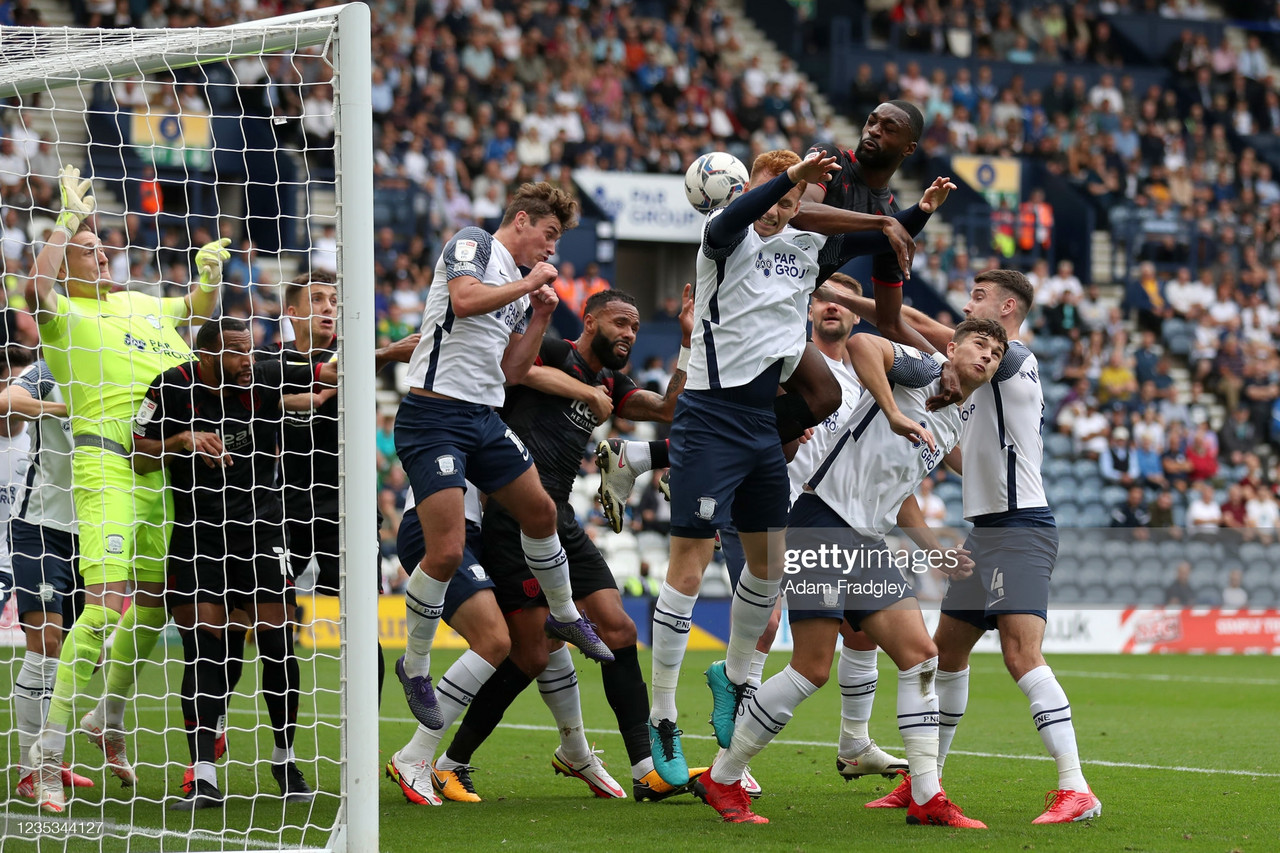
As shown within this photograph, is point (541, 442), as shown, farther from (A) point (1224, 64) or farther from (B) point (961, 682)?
(A) point (1224, 64)

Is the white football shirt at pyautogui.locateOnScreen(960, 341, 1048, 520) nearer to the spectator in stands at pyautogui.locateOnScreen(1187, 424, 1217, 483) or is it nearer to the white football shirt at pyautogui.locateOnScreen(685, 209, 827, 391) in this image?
the white football shirt at pyautogui.locateOnScreen(685, 209, 827, 391)

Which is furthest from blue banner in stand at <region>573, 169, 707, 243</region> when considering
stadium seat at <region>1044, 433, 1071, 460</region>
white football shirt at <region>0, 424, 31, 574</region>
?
white football shirt at <region>0, 424, 31, 574</region>

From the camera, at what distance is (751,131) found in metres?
26.3

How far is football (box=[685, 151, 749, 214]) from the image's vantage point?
21.7 feet

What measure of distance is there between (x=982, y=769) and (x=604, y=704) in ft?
14.7

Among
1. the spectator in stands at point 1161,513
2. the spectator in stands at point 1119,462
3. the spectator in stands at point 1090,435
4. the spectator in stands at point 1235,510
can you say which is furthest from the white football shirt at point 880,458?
the spectator in stands at point 1090,435

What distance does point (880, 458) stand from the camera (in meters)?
6.83

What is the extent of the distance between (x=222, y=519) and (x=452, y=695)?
146 centimetres

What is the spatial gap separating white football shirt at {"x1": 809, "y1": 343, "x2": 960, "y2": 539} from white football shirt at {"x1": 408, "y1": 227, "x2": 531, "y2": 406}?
1636mm

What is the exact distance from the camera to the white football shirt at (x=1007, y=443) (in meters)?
6.77

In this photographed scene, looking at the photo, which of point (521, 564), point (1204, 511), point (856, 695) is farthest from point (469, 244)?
point (1204, 511)

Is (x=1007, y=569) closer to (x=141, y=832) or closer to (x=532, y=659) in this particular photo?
(x=532, y=659)

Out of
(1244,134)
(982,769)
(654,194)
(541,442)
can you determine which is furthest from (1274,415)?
(541,442)

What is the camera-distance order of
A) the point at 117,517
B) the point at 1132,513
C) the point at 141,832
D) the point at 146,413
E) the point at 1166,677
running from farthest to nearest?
the point at 1132,513 < the point at 1166,677 < the point at 117,517 < the point at 146,413 < the point at 141,832
